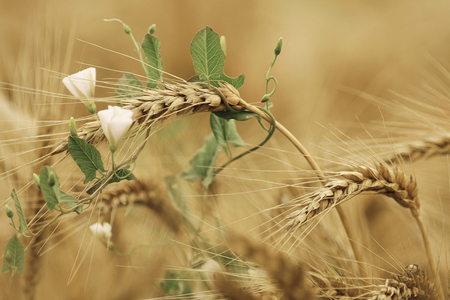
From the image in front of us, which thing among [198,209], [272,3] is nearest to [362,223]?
[198,209]

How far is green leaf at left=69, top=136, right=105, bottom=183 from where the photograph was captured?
26cm

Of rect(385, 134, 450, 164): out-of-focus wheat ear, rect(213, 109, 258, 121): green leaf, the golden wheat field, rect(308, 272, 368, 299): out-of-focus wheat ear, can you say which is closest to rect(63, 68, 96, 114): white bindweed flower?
the golden wheat field

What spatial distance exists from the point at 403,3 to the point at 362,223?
0.76 metres

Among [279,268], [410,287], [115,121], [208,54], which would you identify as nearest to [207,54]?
[208,54]

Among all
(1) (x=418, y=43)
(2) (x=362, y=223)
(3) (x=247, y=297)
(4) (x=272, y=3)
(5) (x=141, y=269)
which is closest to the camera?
(3) (x=247, y=297)

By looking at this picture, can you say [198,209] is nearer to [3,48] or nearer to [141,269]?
[141,269]

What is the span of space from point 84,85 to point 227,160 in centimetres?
35

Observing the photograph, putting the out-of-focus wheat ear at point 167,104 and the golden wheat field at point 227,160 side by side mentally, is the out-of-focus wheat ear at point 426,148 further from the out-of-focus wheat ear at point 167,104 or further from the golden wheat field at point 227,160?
the out-of-focus wheat ear at point 167,104

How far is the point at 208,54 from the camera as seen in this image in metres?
0.29

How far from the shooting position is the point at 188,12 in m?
1.05

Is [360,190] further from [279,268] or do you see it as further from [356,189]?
[279,268]

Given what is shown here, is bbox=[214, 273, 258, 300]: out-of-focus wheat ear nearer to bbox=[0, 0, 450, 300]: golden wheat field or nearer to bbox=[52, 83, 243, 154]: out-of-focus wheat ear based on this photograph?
bbox=[0, 0, 450, 300]: golden wheat field

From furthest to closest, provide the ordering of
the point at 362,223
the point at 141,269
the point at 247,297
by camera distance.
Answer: the point at 362,223 < the point at 141,269 < the point at 247,297

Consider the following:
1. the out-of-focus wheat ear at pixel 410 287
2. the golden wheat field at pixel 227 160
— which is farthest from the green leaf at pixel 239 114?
the out-of-focus wheat ear at pixel 410 287
